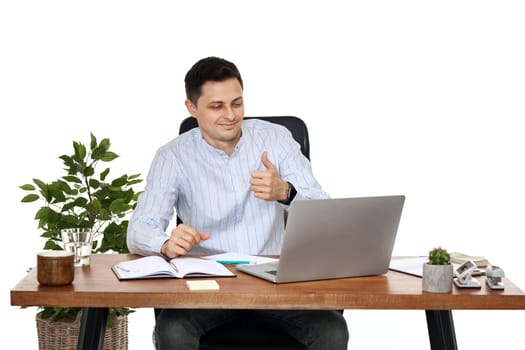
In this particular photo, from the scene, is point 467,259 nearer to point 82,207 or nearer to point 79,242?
point 79,242

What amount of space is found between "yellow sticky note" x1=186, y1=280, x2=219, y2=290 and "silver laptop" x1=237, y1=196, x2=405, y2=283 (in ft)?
0.53

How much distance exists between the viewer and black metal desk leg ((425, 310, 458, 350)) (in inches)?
97.8

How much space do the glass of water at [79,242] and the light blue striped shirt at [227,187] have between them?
575 mm

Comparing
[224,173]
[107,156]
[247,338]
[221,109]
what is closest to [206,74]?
[221,109]

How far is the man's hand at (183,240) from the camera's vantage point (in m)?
2.47

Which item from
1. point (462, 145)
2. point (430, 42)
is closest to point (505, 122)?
point (462, 145)

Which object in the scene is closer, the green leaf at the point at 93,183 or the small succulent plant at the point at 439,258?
the small succulent plant at the point at 439,258

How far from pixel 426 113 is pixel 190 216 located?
2222mm

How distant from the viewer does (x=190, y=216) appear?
3066mm

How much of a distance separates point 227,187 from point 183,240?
25.1 inches

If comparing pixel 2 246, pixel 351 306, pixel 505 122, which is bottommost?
pixel 2 246

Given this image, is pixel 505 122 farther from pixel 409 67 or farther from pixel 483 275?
pixel 483 275

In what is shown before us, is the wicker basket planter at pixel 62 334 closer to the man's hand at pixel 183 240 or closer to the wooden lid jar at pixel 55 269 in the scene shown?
the man's hand at pixel 183 240

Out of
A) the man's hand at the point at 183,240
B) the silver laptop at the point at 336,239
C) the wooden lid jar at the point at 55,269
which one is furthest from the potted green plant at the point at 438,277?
the wooden lid jar at the point at 55,269
